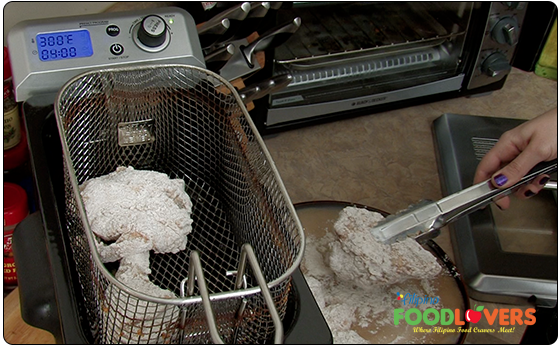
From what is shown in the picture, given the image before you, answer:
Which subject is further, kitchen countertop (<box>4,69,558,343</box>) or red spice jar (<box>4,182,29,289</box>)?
kitchen countertop (<box>4,69,558,343</box>)

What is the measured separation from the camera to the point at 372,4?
87cm

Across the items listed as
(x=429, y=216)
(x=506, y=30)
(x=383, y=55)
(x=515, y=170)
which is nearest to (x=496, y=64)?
(x=506, y=30)

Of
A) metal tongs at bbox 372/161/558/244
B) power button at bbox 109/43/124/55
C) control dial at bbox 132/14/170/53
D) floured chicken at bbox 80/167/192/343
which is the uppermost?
control dial at bbox 132/14/170/53

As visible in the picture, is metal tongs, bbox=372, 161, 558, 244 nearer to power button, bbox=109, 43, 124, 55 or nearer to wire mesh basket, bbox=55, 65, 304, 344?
wire mesh basket, bbox=55, 65, 304, 344

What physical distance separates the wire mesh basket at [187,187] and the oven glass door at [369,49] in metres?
0.27

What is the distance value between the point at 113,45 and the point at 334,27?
414mm

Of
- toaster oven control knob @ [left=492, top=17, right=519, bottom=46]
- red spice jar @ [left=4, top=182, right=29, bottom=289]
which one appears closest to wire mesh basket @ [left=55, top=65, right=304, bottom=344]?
red spice jar @ [left=4, top=182, right=29, bottom=289]

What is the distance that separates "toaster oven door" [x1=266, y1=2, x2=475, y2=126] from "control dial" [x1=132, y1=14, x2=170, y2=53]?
258 mm

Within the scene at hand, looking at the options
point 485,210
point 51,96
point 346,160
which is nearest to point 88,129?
point 51,96

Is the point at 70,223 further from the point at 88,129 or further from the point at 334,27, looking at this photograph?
the point at 334,27

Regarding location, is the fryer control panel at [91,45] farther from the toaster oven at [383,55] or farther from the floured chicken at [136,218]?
the toaster oven at [383,55]

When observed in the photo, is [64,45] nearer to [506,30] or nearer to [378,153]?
[378,153]

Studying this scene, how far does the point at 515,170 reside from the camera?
0.69 meters

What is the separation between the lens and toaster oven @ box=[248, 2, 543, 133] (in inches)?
33.7
